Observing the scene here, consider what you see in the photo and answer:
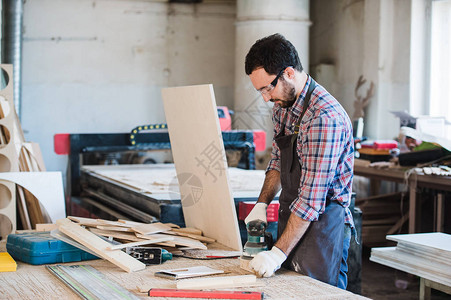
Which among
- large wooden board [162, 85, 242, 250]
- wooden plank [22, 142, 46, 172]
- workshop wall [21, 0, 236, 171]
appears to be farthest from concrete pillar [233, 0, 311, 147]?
large wooden board [162, 85, 242, 250]

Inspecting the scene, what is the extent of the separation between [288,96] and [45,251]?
1.11m

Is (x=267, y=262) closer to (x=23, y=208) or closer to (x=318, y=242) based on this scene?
(x=318, y=242)

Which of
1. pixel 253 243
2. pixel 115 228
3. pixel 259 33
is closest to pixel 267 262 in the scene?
pixel 253 243

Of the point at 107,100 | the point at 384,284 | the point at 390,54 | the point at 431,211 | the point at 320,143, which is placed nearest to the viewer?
the point at 320,143

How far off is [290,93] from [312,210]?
0.46 m

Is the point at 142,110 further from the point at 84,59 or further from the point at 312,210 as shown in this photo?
the point at 312,210

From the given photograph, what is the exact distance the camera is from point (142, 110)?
27.0 ft

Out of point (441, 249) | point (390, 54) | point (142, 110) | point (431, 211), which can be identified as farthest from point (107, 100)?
point (441, 249)

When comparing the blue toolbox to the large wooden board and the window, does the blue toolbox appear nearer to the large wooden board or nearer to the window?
the large wooden board

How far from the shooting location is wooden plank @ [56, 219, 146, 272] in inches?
83.3

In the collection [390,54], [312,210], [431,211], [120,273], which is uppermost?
[390,54]

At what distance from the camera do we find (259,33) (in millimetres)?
7516

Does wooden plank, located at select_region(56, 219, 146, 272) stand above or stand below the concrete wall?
below

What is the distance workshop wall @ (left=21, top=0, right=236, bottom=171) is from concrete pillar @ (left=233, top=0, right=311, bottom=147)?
2.95 feet
